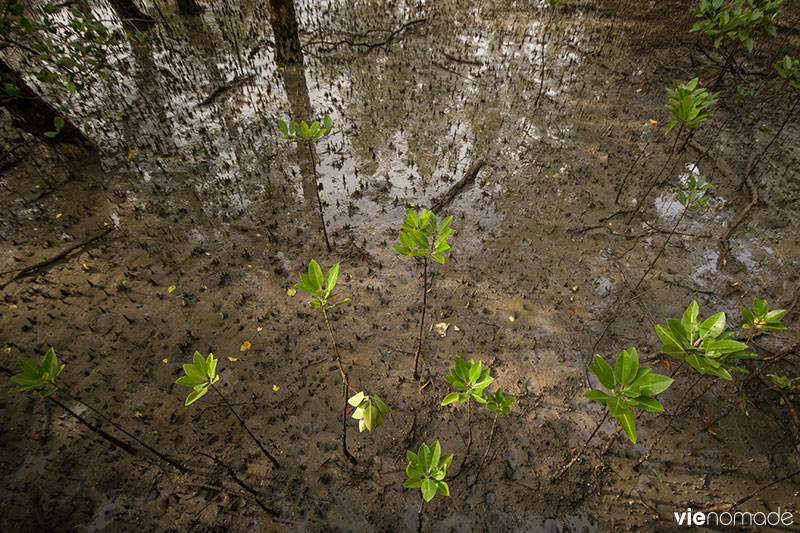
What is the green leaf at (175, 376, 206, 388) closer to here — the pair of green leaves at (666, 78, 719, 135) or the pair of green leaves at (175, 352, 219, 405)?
the pair of green leaves at (175, 352, 219, 405)

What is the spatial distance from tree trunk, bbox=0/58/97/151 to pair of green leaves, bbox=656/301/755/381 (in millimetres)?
5837

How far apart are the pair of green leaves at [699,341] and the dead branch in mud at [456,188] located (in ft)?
8.72

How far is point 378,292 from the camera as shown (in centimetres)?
336

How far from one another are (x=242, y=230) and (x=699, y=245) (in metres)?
4.87

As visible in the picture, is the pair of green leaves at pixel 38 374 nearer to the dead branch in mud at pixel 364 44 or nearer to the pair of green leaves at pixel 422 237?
the pair of green leaves at pixel 422 237

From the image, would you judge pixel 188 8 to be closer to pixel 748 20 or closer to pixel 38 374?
pixel 38 374

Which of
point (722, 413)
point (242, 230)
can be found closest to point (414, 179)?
point (242, 230)

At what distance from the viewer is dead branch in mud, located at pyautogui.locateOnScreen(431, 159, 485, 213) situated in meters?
4.15

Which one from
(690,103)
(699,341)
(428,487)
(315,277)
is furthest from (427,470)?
(690,103)

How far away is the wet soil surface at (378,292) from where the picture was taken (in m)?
2.26

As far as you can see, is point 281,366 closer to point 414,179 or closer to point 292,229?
point 292,229

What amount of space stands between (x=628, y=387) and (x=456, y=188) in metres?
3.11

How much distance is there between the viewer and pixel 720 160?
184 inches

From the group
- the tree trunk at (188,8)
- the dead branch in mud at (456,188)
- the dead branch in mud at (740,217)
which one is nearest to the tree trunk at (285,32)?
the tree trunk at (188,8)
